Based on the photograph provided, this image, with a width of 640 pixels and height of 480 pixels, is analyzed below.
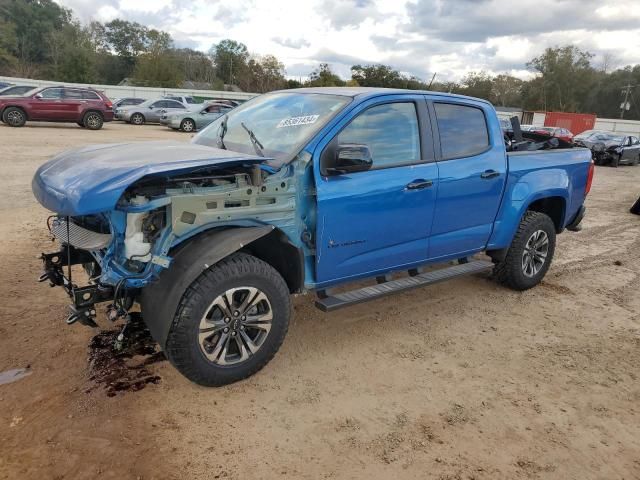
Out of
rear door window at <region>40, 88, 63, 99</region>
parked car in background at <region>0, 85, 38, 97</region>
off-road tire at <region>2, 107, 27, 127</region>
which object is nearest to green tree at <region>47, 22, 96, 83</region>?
parked car in background at <region>0, 85, 38, 97</region>

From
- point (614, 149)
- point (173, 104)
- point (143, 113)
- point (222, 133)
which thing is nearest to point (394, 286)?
point (222, 133)

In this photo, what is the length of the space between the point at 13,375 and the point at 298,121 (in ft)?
8.89

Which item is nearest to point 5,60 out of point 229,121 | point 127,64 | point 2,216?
point 127,64

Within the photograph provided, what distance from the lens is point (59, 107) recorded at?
64.7 feet

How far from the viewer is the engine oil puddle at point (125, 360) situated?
3436mm

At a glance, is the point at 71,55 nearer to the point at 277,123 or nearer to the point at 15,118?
the point at 15,118

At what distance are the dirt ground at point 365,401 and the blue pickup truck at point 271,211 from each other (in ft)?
1.39

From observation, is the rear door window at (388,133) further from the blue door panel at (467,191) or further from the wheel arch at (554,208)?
the wheel arch at (554,208)

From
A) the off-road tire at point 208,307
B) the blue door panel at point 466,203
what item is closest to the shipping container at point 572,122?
the blue door panel at point 466,203

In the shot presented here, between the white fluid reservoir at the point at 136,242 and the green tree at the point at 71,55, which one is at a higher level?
the green tree at the point at 71,55

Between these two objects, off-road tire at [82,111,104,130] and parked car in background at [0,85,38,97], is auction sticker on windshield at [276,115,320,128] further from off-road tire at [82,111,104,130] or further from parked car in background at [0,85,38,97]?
parked car in background at [0,85,38,97]

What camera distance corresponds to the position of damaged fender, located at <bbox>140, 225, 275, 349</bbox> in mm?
3146

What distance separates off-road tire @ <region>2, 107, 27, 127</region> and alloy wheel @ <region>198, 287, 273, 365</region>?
19.5 meters

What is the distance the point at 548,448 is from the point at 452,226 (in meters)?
2.08
